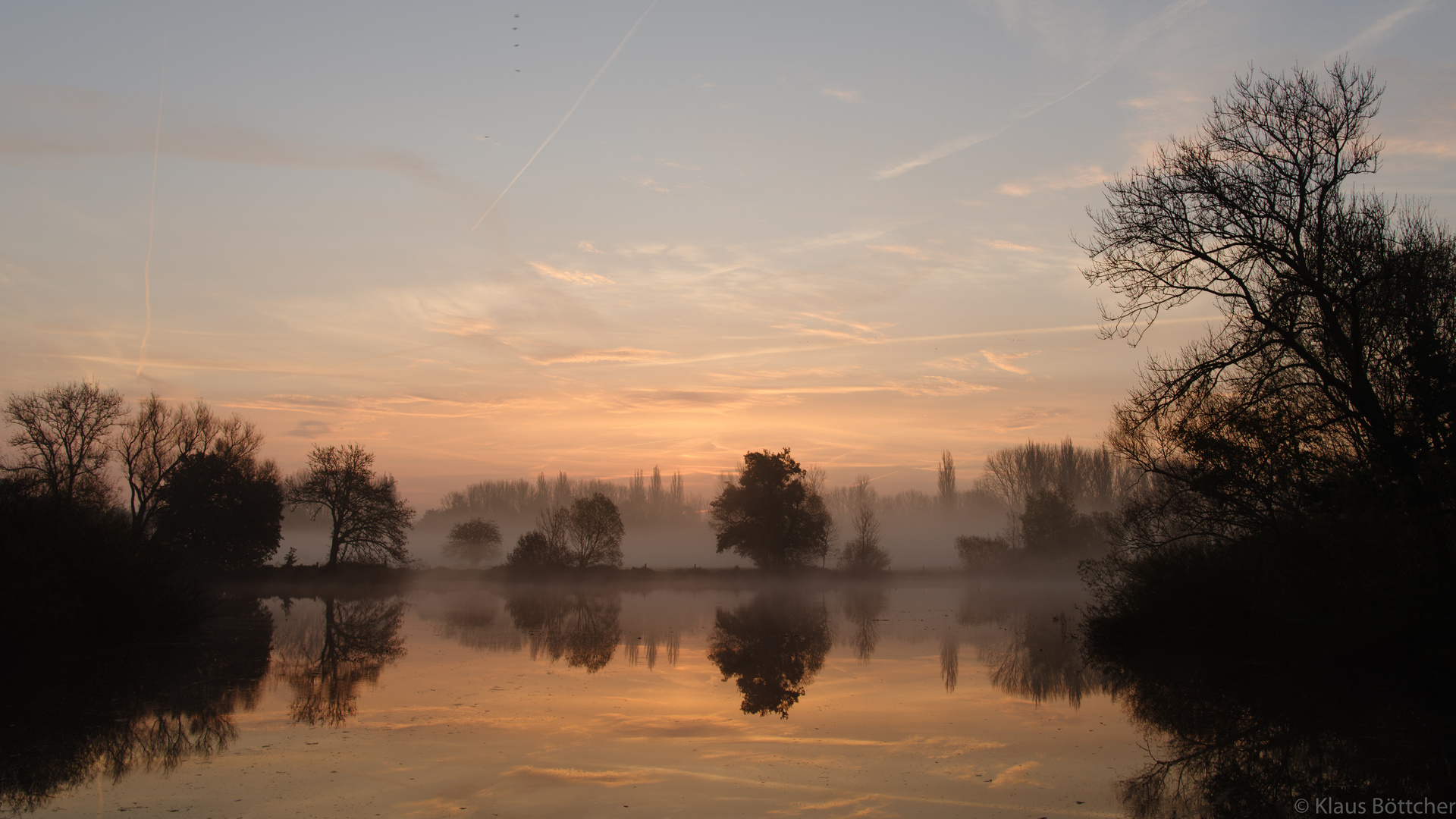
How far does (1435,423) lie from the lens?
46.4ft

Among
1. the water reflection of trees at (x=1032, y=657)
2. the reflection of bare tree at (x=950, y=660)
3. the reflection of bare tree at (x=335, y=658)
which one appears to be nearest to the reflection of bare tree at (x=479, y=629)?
the reflection of bare tree at (x=335, y=658)

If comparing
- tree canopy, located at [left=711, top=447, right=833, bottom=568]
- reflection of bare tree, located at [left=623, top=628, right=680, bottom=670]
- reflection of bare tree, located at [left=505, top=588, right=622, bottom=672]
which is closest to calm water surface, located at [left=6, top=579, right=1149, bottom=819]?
reflection of bare tree, located at [left=623, top=628, right=680, bottom=670]

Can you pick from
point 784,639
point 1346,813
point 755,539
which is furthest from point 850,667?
point 755,539

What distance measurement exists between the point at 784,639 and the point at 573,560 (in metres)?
35.2

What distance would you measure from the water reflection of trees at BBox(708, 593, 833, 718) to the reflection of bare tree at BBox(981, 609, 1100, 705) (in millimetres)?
4165

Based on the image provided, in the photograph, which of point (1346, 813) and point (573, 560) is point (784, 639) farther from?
point (573, 560)

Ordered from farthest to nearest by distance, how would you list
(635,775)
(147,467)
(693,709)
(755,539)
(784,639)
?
(755,539) < (147,467) < (784,639) < (693,709) < (635,775)

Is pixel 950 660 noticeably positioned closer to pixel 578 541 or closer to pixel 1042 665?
pixel 1042 665

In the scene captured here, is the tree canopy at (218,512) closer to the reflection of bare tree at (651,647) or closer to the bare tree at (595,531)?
the bare tree at (595,531)

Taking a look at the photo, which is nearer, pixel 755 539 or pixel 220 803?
pixel 220 803

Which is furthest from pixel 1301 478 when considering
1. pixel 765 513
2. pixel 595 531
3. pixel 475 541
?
pixel 475 541

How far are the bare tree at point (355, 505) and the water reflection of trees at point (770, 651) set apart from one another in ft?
82.4

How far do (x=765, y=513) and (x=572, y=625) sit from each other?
2691 cm

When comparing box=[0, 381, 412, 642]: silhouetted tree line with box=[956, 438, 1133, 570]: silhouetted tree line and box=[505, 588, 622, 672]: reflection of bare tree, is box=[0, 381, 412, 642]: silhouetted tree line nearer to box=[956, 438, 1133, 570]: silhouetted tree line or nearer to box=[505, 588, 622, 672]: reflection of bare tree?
box=[505, 588, 622, 672]: reflection of bare tree
